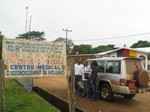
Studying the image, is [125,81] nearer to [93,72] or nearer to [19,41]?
[93,72]

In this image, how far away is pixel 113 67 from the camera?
1221 cm

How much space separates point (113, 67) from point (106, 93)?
122 cm

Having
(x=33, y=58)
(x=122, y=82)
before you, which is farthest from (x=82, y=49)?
(x=33, y=58)

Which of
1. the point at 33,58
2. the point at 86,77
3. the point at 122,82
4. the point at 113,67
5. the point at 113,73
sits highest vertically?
the point at 33,58

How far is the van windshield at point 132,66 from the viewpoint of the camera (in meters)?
11.6

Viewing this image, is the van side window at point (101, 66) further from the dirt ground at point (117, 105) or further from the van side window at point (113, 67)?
the dirt ground at point (117, 105)

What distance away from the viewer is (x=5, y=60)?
7465mm

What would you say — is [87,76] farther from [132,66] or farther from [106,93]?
[132,66]

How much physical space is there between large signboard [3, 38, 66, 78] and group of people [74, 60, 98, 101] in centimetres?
414

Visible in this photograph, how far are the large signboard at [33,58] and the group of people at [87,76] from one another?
414cm

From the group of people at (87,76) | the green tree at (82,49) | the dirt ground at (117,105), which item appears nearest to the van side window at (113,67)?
the group of people at (87,76)

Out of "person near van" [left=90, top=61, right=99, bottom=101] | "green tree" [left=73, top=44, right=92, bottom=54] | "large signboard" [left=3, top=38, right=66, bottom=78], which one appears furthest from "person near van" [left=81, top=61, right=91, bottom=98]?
"green tree" [left=73, top=44, right=92, bottom=54]

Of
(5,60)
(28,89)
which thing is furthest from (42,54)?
(28,89)

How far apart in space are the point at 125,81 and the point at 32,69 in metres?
4.77
